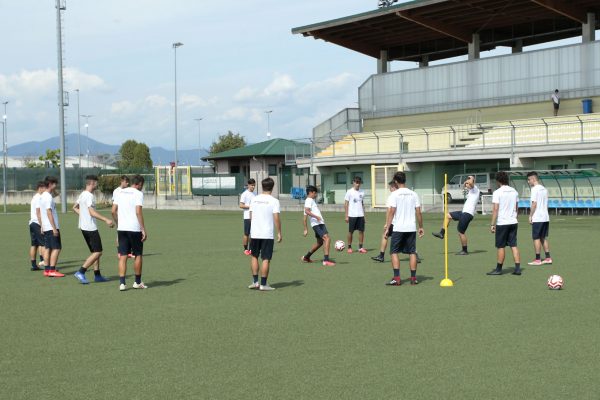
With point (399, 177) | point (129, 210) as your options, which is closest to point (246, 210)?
point (129, 210)

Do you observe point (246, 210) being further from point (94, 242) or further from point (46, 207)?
point (94, 242)

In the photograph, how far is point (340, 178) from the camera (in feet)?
169

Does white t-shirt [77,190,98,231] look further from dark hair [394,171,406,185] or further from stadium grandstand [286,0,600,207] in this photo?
stadium grandstand [286,0,600,207]

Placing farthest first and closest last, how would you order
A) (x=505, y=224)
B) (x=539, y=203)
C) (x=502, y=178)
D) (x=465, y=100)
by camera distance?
1. (x=465, y=100)
2. (x=539, y=203)
3. (x=502, y=178)
4. (x=505, y=224)

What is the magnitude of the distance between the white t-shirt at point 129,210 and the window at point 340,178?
38.7m

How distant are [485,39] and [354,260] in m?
38.4

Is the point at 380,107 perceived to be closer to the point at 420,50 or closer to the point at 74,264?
the point at 420,50

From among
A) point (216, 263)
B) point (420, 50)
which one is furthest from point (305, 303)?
point (420, 50)

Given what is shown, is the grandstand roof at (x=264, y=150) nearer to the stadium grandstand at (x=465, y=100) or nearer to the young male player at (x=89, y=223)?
the stadium grandstand at (x=465, y=100)

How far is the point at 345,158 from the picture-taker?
49.2 metres

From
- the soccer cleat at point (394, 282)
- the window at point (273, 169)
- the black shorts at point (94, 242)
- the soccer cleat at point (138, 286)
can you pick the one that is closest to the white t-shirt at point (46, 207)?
the black shorts at point (94, 242)

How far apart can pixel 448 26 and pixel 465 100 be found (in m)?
4.77

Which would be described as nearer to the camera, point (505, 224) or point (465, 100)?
point (505, 224)

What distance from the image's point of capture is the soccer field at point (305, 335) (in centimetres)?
693
